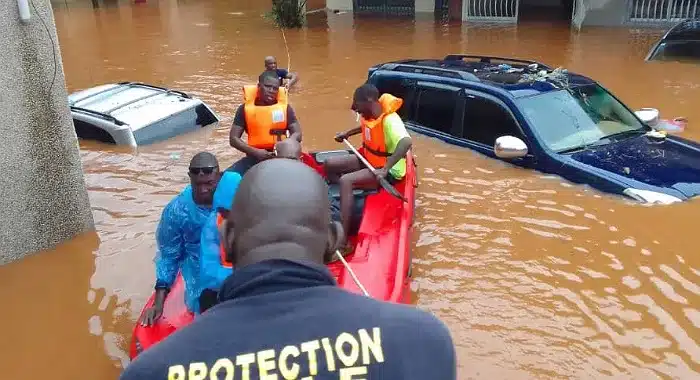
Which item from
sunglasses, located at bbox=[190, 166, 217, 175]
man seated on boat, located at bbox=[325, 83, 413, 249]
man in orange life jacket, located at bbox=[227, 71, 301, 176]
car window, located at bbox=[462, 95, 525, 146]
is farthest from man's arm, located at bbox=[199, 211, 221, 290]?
car window, located at bbox=[462, 95, 525, 146]

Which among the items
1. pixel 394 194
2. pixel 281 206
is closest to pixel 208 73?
pixel 394 194

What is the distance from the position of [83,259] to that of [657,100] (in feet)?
30.9

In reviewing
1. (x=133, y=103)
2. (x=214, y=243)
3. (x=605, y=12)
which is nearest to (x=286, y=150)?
(x=214, y=243)

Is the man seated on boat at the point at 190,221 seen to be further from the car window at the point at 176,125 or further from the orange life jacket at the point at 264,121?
the car window at the point at 176,125

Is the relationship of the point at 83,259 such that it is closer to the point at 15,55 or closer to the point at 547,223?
the point at 15,55

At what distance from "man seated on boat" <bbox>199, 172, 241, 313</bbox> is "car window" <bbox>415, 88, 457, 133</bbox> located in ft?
15.6

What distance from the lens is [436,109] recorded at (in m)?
8.44

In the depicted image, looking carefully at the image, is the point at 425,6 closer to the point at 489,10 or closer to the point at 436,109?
the point at 489,10

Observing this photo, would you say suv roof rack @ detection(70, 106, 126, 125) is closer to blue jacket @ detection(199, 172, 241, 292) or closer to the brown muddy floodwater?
the brown muddy floodwater

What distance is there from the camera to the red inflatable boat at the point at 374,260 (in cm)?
457

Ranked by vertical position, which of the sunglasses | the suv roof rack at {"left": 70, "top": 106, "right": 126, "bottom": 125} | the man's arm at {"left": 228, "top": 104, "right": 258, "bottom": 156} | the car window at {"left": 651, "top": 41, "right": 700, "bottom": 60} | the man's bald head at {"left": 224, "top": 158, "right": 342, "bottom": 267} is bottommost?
the suv roof rack at {"left": 70, "top": 106, "right": 126, "bottom": 125}

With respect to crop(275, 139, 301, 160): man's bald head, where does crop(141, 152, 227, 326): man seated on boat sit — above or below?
below

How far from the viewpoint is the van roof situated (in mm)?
10109

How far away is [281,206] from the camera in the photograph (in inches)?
65.2
